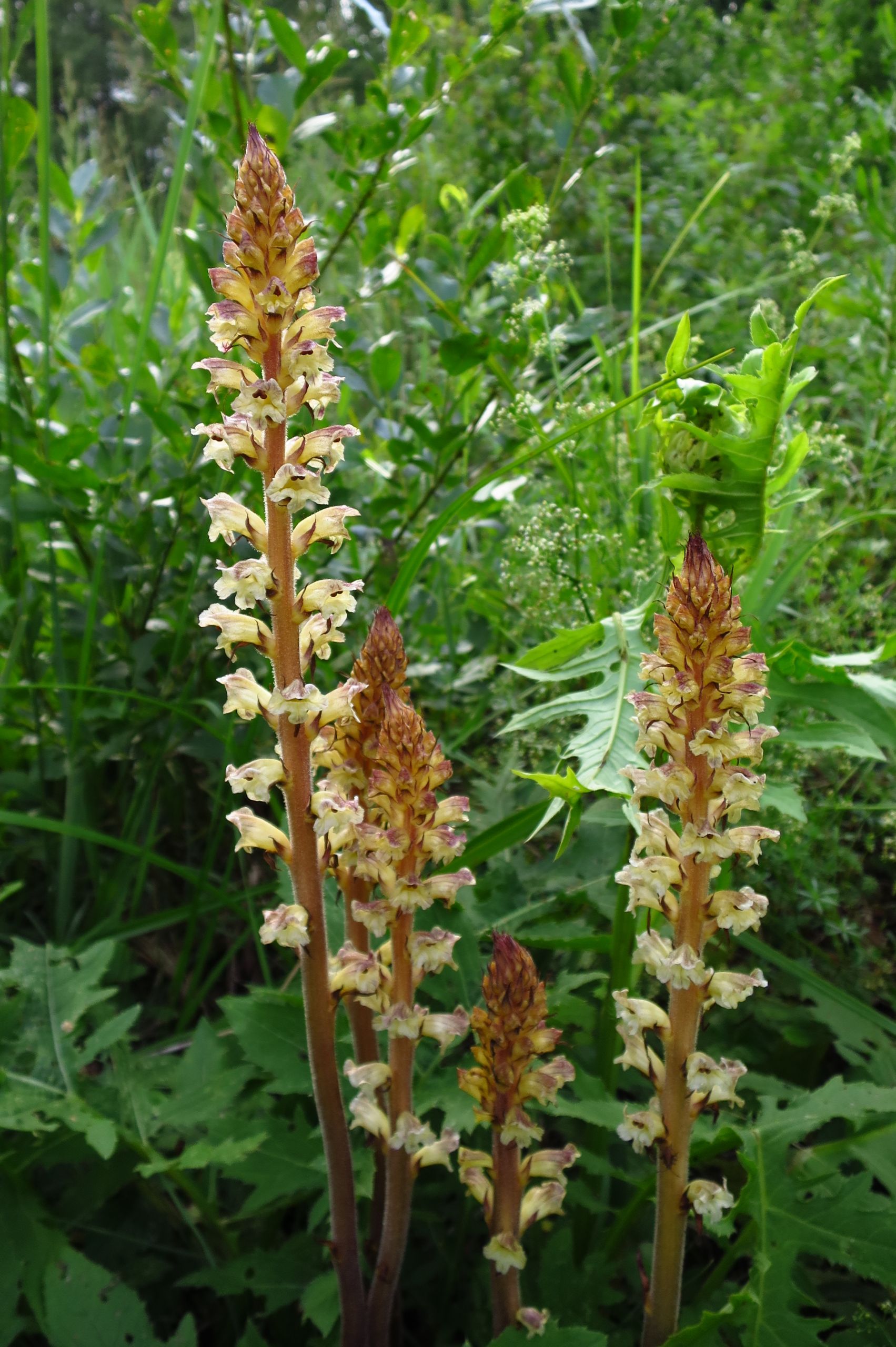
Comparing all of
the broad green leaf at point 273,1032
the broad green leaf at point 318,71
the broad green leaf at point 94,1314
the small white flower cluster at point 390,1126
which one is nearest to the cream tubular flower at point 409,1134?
the small white flower cluster at point 390,1126

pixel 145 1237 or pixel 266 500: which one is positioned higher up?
pixel 266 500

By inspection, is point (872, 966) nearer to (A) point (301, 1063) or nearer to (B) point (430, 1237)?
(B) point (430, 1237)

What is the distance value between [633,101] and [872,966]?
191 inches

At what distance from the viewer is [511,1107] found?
41.3 inches

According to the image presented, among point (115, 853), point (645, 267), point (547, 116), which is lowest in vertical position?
point (115, 853)

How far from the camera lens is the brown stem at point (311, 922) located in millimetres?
953

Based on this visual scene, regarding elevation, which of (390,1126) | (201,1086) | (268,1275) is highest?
(390,1126)

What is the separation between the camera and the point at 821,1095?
1.34 metres

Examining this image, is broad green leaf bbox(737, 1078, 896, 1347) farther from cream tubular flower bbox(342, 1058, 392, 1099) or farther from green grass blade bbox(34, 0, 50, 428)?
green grass blade bbox(34, 0, 50, 428)

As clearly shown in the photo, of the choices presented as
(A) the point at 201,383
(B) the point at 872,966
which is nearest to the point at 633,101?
(A) the point at 201,383

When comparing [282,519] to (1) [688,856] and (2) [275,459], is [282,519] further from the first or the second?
(1) [688,856]

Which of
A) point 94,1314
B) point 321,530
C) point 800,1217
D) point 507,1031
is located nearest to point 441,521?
point 321,530

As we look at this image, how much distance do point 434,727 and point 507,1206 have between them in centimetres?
141

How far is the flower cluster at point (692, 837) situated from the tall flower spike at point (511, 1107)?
89 millimetres
